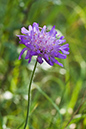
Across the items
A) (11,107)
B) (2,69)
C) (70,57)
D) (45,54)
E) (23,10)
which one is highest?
(70,57)

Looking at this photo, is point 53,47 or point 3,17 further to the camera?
point 3,17

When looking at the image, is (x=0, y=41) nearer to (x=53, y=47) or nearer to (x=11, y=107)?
(x=11, y=107)

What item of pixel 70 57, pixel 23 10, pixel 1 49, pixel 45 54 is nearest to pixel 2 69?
pixel 1 49

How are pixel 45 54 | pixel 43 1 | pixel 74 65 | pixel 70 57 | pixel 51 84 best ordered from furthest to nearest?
1. pixel 74 65
2. pixel 70 57
3. pixel 51 84
4. pixel 43 1
5. pixel 45 54

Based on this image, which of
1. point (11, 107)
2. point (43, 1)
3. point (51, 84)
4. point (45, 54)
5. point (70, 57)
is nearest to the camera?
point (45, 54)

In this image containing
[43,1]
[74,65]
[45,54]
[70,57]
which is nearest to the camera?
[45,54]

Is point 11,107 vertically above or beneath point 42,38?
above

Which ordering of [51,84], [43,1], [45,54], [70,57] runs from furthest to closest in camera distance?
[70,57] → [51,84] → [43,1] → [45,54]

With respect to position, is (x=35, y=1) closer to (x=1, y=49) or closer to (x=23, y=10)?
(x=23, y=10)

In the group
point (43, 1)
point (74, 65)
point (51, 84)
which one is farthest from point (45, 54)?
point (74, 65)
